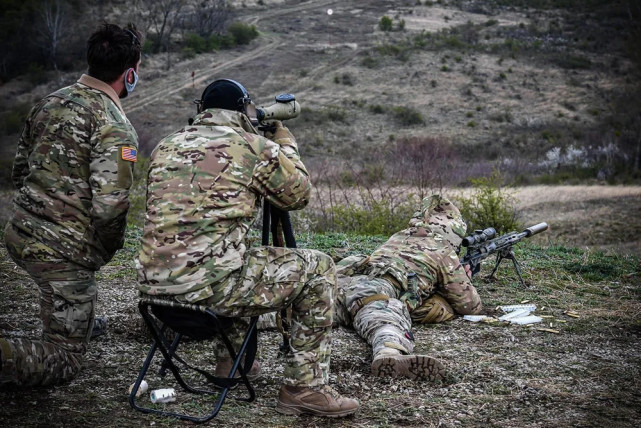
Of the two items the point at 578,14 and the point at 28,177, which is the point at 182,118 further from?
the point at 578,14

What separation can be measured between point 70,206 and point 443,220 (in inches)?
Answer: 134

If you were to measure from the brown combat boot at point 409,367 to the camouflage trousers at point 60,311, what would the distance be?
6.23 feet

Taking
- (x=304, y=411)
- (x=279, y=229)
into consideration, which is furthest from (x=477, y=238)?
(x=304, y=411)

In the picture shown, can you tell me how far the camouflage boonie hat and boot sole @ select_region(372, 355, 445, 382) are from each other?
1.92m

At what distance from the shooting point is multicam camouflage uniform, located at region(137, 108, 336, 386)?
329 cm

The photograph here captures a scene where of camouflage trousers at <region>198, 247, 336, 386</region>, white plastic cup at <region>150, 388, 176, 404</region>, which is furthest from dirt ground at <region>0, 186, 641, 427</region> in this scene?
camouflage trousers at <region>198, 247, 336, 386</region>

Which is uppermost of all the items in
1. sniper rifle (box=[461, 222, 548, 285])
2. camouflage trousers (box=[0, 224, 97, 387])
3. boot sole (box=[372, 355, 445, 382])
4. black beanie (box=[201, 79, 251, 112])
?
black beanie (box=[201, 79, 251, 112])

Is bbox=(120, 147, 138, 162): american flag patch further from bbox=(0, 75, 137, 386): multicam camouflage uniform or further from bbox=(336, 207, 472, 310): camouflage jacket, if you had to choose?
bbox=(336, 207, 472, 310): camouflage jacket

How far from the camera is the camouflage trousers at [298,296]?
136 inches

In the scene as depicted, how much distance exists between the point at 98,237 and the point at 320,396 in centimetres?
174

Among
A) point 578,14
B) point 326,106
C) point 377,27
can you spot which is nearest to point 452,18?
point 377,27

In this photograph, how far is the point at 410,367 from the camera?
13.9 ft

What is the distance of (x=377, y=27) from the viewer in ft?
150

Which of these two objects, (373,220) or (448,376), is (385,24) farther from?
(448,376)
